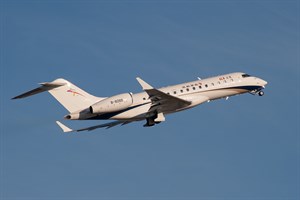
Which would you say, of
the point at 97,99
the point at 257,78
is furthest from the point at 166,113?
the point at 257,78

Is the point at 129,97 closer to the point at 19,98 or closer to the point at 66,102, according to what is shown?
the point at 66,102

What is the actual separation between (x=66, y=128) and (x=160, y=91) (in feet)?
27.6

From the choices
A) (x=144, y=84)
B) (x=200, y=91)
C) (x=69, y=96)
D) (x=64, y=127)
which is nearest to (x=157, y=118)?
(x=200, y=91)

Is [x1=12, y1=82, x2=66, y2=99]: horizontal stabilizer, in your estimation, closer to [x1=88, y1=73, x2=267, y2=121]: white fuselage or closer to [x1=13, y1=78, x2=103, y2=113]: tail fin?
[x1=13, y1=78, x2=103, y2=113]: tail fin

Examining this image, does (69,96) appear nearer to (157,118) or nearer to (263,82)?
(157,118)

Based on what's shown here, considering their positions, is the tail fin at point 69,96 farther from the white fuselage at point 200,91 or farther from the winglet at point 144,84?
the winglet at point 144,84

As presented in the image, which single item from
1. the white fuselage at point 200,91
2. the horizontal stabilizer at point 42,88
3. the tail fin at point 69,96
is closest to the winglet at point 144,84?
the white fuselage at point 200,91

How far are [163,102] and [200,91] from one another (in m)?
3.47

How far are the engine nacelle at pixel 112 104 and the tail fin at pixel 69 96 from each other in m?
1.58

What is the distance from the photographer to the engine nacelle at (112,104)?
154 feet

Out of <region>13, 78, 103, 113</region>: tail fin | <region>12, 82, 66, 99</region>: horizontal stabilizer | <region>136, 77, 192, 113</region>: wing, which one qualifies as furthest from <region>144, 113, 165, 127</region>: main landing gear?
<region>12, 82, 66, 99</region>: horizontal stabilizer

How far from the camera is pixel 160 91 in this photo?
153ft

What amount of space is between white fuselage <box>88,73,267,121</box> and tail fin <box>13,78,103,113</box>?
128 centimetres

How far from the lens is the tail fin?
4831cm
